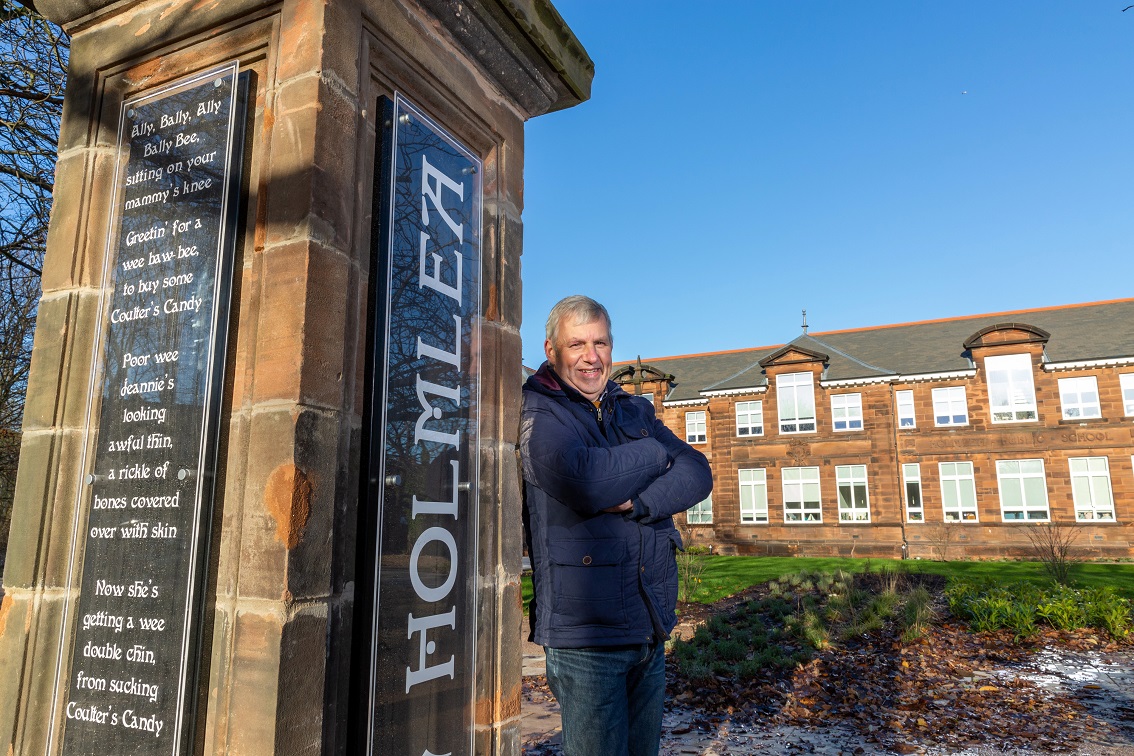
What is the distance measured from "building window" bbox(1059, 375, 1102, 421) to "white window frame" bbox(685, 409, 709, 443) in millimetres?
13754

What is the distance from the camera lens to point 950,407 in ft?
90.0

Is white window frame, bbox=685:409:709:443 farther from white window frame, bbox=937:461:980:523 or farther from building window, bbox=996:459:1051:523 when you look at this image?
building window, bbox=996:459:1051:523

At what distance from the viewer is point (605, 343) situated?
8.46 ft

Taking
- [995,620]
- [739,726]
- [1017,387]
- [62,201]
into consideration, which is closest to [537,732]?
[739,726]

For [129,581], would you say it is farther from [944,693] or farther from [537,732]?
[944,693]

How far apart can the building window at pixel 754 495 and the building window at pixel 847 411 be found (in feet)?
12.4

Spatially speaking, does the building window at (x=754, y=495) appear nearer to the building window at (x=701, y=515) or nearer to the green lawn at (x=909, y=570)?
the building window at (x=701, y=515)

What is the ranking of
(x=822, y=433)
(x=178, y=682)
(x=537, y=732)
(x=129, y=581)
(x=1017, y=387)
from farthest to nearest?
1. (x=822, y=433)
2. (x=1017, y=387)
3. (x=537, y=732)
4. (x=129, y=581)
5. (x=178, y=682)

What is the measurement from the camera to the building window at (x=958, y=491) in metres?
26.5

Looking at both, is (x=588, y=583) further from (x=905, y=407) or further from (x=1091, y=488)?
(x=1091, y=488)

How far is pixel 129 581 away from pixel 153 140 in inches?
56.0

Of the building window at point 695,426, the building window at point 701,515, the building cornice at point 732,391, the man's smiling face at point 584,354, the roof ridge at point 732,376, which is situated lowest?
the building window at point 701,515

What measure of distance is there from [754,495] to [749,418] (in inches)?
133

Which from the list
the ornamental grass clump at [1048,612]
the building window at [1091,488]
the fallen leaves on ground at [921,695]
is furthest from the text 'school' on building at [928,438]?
the fallen leaves on ground at [921,695]
